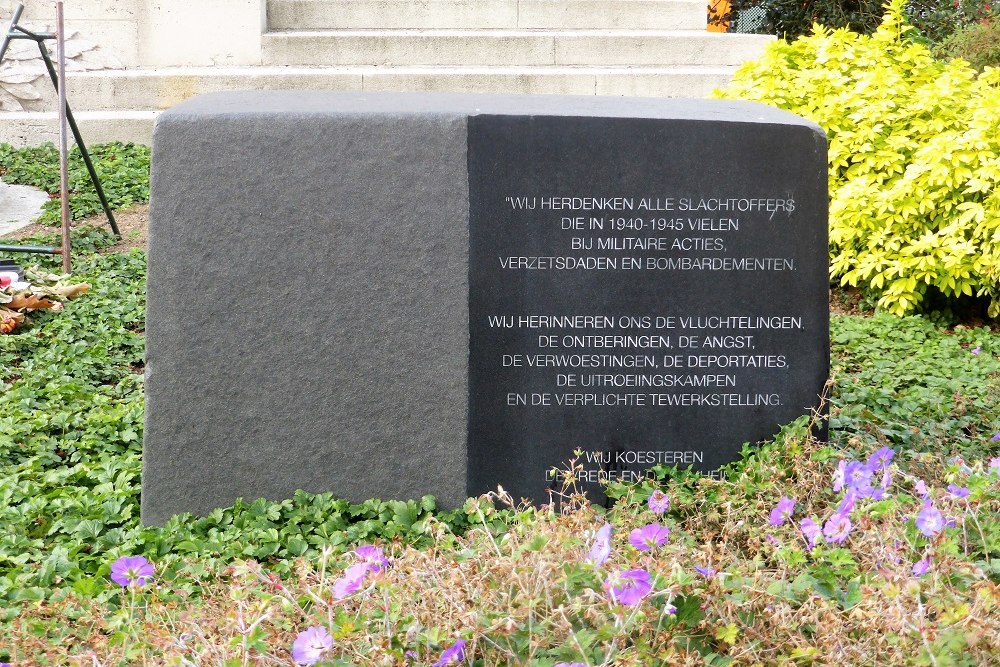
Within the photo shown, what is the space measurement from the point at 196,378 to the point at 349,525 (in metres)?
0.64

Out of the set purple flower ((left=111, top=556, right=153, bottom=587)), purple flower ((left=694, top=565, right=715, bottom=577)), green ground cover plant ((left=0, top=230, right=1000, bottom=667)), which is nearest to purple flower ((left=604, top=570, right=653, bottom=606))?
green ground cover plant ((left=0, top=230, right=1000, bottom=667))

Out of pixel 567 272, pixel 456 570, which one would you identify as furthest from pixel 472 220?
pixel 456 570

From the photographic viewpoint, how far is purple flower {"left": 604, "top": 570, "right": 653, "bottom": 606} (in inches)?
59.3

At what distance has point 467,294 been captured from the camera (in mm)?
3031

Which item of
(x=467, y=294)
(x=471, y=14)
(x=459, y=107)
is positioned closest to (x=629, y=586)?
(x=467, y=294)

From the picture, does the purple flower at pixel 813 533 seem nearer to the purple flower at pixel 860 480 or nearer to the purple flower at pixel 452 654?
the purple flower at pixel 860 480

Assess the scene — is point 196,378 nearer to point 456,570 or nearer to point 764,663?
point 456,570

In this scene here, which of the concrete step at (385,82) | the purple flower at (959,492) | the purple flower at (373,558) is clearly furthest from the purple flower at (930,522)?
the concrete step at (385,82)

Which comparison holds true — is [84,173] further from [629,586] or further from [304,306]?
[629,586]

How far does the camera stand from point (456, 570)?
175 cm

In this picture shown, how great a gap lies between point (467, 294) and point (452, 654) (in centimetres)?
166

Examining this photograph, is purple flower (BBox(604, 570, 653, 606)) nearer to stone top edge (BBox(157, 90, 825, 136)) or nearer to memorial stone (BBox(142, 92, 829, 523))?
memorial stone (BBox(142, 92, 829, 523))

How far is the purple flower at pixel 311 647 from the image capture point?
1.49 m

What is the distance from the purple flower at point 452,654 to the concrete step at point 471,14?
9.12 meters
